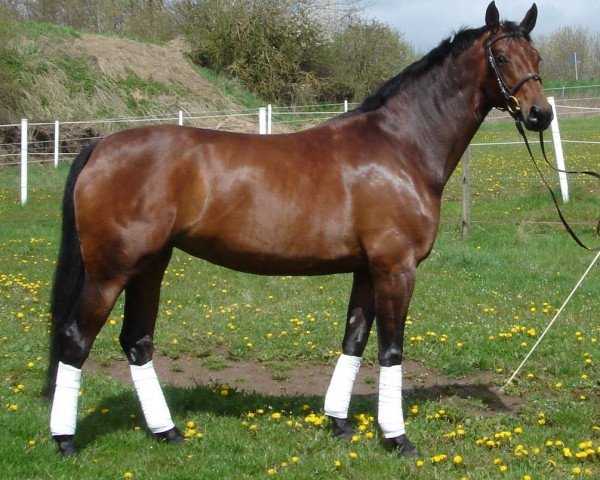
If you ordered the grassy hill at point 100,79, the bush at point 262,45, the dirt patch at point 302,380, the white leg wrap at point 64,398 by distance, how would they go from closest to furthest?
1. the white leg wrap at point 64,398
2. the dirt patch at point 302,380
3. the grassy hill at point 100,79
4. the bush at point 262,45

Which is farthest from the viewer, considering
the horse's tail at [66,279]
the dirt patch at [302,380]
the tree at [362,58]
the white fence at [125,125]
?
the tree at [362,58]

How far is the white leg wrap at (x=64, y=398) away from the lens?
4.93m

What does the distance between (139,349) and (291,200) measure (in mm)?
1562

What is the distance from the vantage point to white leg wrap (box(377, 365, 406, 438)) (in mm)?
5051

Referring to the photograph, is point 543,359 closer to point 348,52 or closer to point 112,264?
point 112,264

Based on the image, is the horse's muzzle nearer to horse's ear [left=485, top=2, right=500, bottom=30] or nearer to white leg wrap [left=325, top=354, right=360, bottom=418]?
horse's ear [left=485, top=2, right=500, bottom=30]

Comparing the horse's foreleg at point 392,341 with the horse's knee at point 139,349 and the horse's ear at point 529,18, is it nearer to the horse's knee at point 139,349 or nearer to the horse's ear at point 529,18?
the horse's knee at point 139,349

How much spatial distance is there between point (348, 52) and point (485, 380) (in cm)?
3263

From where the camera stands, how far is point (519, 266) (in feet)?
35.0

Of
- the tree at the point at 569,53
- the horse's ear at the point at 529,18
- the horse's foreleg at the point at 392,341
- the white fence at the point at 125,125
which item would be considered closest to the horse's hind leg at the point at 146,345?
the horse's foreleg at the point at 392,341

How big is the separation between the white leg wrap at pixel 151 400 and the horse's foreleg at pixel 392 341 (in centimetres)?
151

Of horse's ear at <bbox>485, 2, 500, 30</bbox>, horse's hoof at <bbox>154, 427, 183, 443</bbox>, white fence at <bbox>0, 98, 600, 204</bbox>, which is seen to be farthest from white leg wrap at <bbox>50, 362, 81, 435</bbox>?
white fence at <bbox>0, 98, 600, 204</bbox>

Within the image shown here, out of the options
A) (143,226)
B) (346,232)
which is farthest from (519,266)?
(143,226)

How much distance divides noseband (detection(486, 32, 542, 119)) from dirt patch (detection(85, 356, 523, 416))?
2.39m
